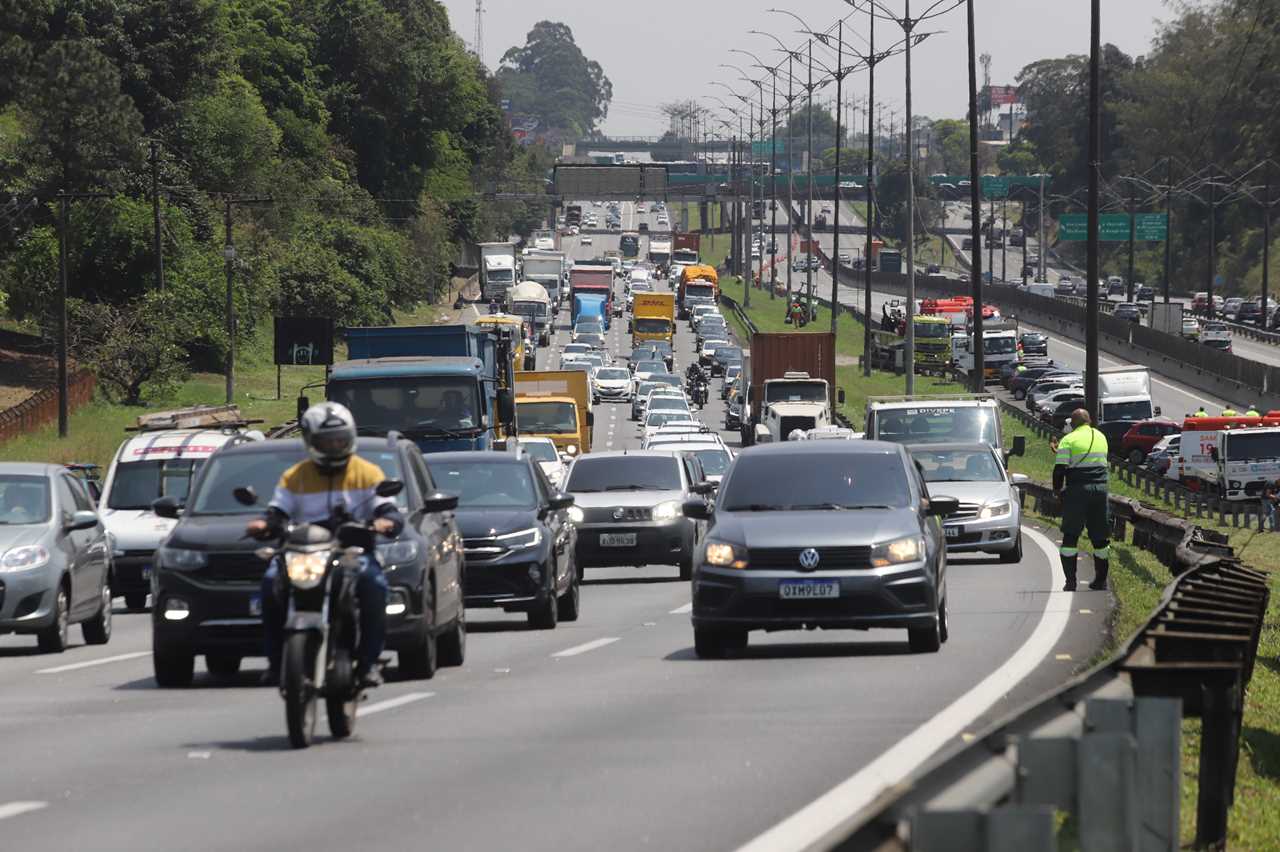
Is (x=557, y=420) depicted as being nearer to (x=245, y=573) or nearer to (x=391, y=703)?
(x=245, y=573)

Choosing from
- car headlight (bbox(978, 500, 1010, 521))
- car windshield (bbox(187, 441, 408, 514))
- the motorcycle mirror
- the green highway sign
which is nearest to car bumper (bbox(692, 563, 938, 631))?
car windshield (bbox(187, 441, 408, 514))

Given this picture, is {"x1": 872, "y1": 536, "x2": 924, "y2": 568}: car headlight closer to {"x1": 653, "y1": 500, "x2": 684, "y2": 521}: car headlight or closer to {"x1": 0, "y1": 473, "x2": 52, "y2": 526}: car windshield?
{"x1": 0, "y1": 473, "x2": 52, "y2": 526}: car windshield

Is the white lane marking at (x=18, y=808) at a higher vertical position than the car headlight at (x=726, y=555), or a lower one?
lower

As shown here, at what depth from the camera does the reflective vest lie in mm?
23891

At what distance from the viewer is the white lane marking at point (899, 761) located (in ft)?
30.1

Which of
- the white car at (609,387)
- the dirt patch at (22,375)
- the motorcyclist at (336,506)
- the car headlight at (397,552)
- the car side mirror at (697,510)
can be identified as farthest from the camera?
the white car at (609,387)

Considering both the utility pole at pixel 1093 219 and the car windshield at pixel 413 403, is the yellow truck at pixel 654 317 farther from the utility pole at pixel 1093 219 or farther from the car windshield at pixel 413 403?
the car windshield at pixel 413 403

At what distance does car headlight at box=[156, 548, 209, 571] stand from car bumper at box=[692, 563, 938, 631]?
12.1ft

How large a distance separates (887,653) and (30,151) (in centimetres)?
7315

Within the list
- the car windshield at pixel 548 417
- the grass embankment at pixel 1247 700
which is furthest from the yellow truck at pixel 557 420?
the grass embankment at pixel 1247 700

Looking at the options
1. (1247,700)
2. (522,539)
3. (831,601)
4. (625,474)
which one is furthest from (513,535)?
(625,474)

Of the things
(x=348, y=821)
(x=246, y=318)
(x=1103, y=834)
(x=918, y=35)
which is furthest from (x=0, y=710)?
(x=246, y=318)

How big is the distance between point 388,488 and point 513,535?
9.34 m

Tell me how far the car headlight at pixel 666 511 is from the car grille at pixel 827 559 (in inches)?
488
